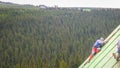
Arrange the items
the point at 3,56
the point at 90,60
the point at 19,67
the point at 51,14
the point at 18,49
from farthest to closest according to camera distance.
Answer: the point at 51,14 < the point at 18,49 < the point at 3,56 < the point at 19,67 < the point at 90,60

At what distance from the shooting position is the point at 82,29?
57625 mm

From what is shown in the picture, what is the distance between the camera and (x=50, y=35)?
186ft

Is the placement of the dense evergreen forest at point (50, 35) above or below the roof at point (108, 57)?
below

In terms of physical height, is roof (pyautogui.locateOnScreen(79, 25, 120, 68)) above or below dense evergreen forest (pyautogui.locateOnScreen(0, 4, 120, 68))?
above

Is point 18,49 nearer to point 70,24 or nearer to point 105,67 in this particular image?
point 70,24

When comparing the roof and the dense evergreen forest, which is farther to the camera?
the dense evergreen forest

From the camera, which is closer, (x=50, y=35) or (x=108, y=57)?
(x=108, y=57)

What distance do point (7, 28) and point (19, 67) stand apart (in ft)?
67.6

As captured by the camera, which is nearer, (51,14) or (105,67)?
(105,67)

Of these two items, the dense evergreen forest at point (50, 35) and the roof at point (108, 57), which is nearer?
the roof at point (108, 57)

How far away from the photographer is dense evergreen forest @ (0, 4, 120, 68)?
42791mm

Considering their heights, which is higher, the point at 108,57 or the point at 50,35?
the point at 108,57

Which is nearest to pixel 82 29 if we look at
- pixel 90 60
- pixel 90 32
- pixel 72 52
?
pixel 90 32

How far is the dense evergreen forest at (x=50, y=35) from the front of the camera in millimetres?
42791
